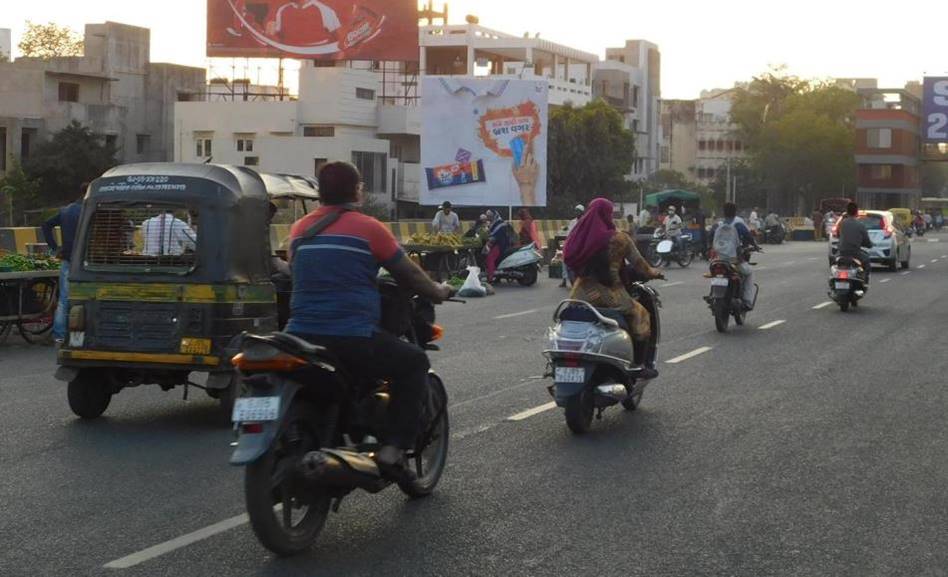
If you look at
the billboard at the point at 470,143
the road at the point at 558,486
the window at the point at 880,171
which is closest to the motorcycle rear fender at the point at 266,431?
the road at the point at 558,486

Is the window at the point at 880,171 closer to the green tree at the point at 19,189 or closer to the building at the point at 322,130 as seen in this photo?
the building at the point at 322,130

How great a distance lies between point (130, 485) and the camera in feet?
26.6

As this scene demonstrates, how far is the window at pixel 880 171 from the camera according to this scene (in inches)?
5167

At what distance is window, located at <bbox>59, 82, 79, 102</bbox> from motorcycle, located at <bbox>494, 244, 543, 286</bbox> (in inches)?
1902

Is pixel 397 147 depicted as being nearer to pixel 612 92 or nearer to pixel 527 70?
pixel 527 70

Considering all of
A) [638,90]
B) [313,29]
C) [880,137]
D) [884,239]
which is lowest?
[884,239]

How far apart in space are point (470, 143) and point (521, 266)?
20.9 meters

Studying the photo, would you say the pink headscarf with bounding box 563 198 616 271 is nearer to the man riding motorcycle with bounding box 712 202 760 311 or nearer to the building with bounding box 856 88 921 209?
the man riding motorcycle with bounding box 712 202 760 311

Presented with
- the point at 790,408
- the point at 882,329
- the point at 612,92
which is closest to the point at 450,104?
the point at 882,329

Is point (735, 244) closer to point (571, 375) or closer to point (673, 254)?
point (571, 375)

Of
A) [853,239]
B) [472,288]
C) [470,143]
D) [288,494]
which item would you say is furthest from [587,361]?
[470,143]

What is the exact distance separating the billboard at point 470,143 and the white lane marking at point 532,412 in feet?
128

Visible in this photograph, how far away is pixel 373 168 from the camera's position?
229 feet

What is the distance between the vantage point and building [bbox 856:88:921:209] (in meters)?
130
